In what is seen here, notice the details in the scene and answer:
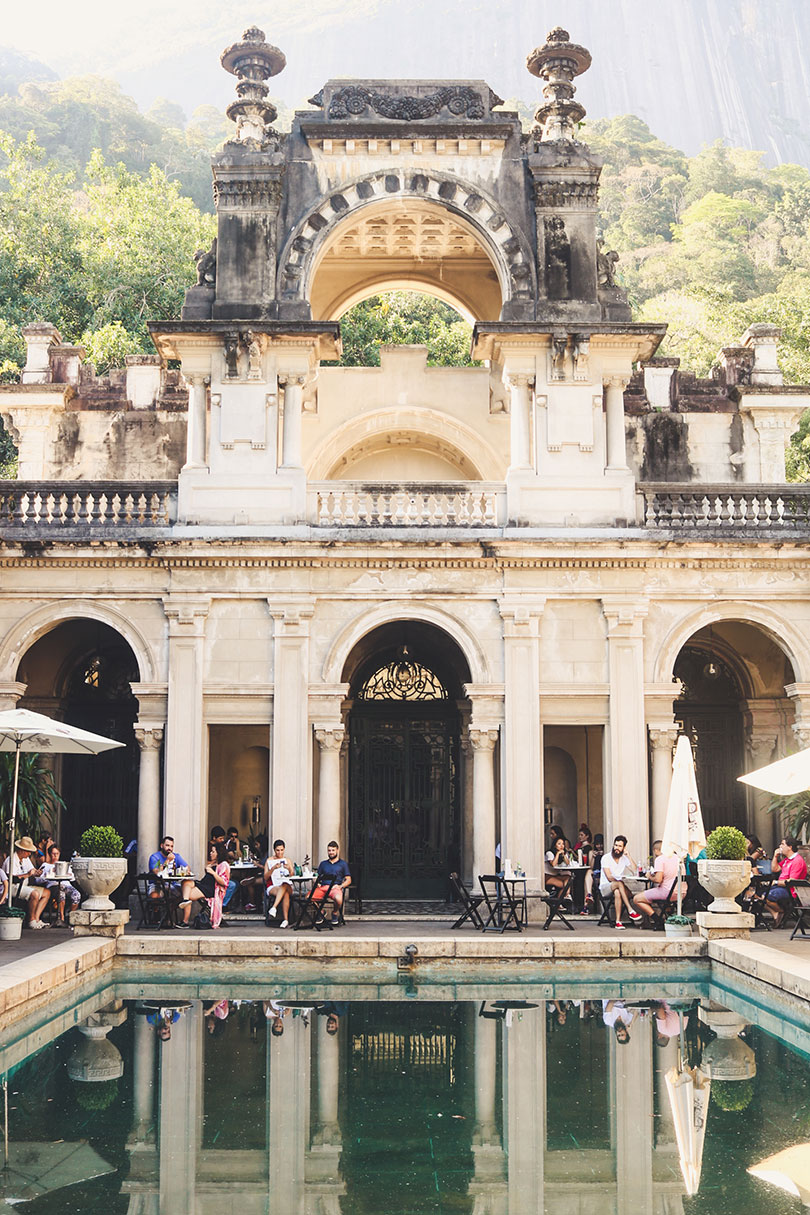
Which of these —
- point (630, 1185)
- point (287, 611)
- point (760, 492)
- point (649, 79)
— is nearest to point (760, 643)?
point (760, 492)

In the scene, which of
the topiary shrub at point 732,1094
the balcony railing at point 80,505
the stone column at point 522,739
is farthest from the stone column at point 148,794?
the topiary shrub at point 732,1094

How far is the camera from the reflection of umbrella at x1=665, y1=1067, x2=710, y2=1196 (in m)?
7.47

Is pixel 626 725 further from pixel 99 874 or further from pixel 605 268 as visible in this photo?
pixel 99 874

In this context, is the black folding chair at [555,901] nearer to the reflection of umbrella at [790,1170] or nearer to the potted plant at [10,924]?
the potted plant at [10,924]

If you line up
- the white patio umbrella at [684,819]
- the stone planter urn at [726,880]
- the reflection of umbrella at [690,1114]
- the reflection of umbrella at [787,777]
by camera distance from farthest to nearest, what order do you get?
the white patio umbrella at [684,819]
the stone planter urn at [726,880]
the reflection of umbrella at [787,777]
the reflection of umbrella at [690,1114]

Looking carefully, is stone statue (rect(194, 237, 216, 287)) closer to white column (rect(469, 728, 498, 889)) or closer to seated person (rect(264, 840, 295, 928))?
white column (rect(469, 728, 498, 889))

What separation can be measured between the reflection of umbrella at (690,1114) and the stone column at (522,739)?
10.2 m

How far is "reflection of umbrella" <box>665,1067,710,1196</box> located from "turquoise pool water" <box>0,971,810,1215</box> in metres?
0.02

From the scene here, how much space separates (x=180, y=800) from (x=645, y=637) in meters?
7.77

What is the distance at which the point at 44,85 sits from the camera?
320 ft

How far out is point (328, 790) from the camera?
→ 20.3 m

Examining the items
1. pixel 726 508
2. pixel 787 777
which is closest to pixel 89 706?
pixel 726 508

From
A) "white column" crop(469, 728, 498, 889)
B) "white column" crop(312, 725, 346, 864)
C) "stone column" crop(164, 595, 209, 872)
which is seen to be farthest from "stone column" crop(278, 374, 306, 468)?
"white column" crop(469, 728, 498, 889)

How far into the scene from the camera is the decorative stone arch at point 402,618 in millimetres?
20328
